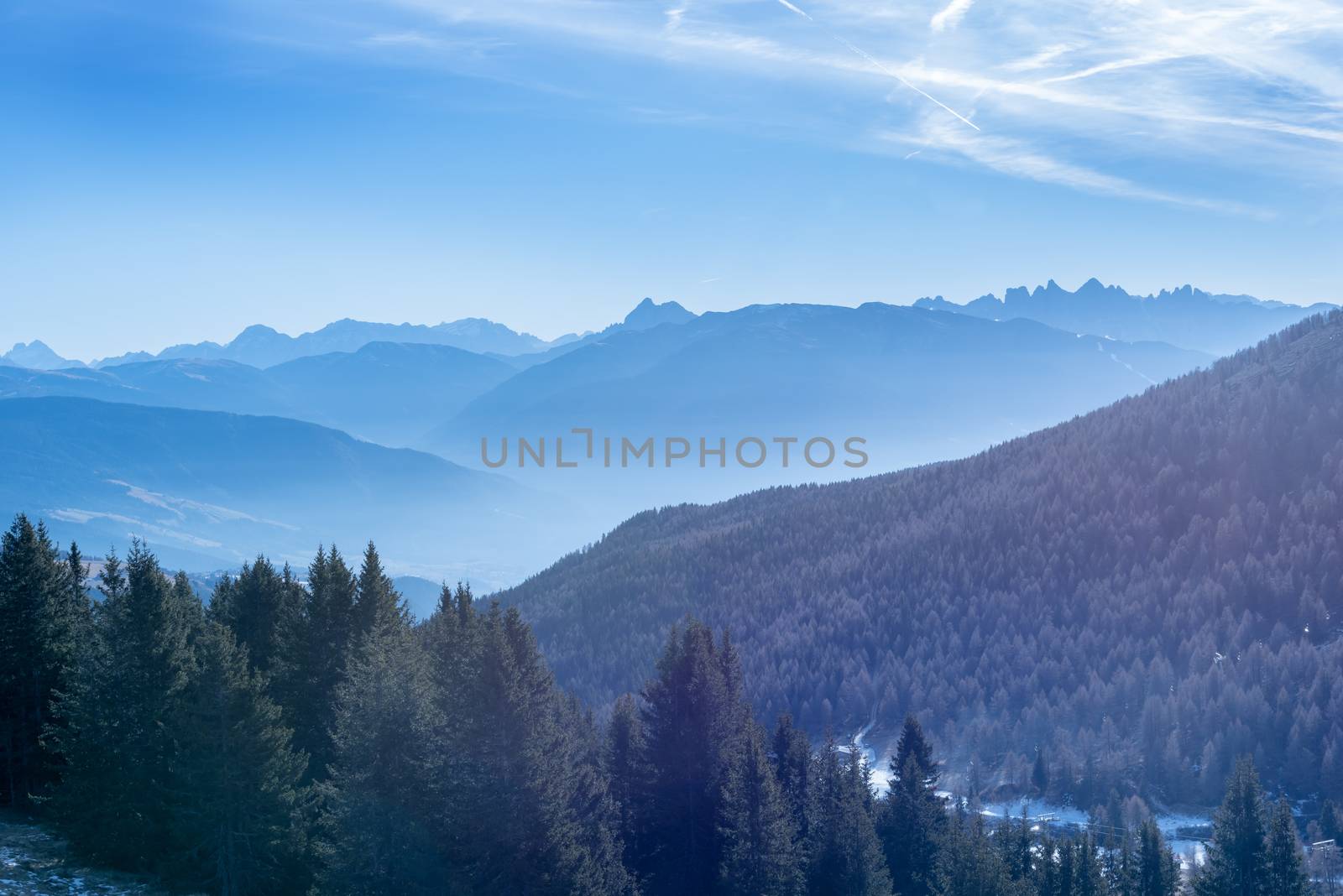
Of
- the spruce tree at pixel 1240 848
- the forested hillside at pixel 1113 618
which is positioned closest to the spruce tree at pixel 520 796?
the spruce tree at pixel 1240 848

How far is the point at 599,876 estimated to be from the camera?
38.6m

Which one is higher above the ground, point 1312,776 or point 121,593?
point 121,593

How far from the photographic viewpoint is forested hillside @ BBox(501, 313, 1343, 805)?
130 m

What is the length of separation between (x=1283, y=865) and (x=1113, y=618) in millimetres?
103211

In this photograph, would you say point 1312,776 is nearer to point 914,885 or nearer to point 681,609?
point 914,885

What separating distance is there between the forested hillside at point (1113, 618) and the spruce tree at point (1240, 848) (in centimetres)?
6462

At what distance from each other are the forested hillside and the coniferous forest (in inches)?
2970

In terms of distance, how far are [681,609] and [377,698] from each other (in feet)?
543

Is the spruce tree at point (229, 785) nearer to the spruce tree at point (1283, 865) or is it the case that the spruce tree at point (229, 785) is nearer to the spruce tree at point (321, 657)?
the spruce tree at point (321, 657)

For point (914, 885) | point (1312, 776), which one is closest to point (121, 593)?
point (914, 885)

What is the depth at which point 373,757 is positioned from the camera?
3588cm

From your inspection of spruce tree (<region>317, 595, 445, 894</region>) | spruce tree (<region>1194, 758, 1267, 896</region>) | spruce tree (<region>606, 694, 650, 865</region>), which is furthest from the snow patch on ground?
spruce tree (<region>1194, 758, 1267, 896</region>)

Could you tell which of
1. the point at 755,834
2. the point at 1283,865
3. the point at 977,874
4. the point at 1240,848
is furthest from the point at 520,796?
the point at 1283,865

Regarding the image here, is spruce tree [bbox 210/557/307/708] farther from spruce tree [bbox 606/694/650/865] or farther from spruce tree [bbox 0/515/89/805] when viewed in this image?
spruce tree [bbox 606/694/650/865]
